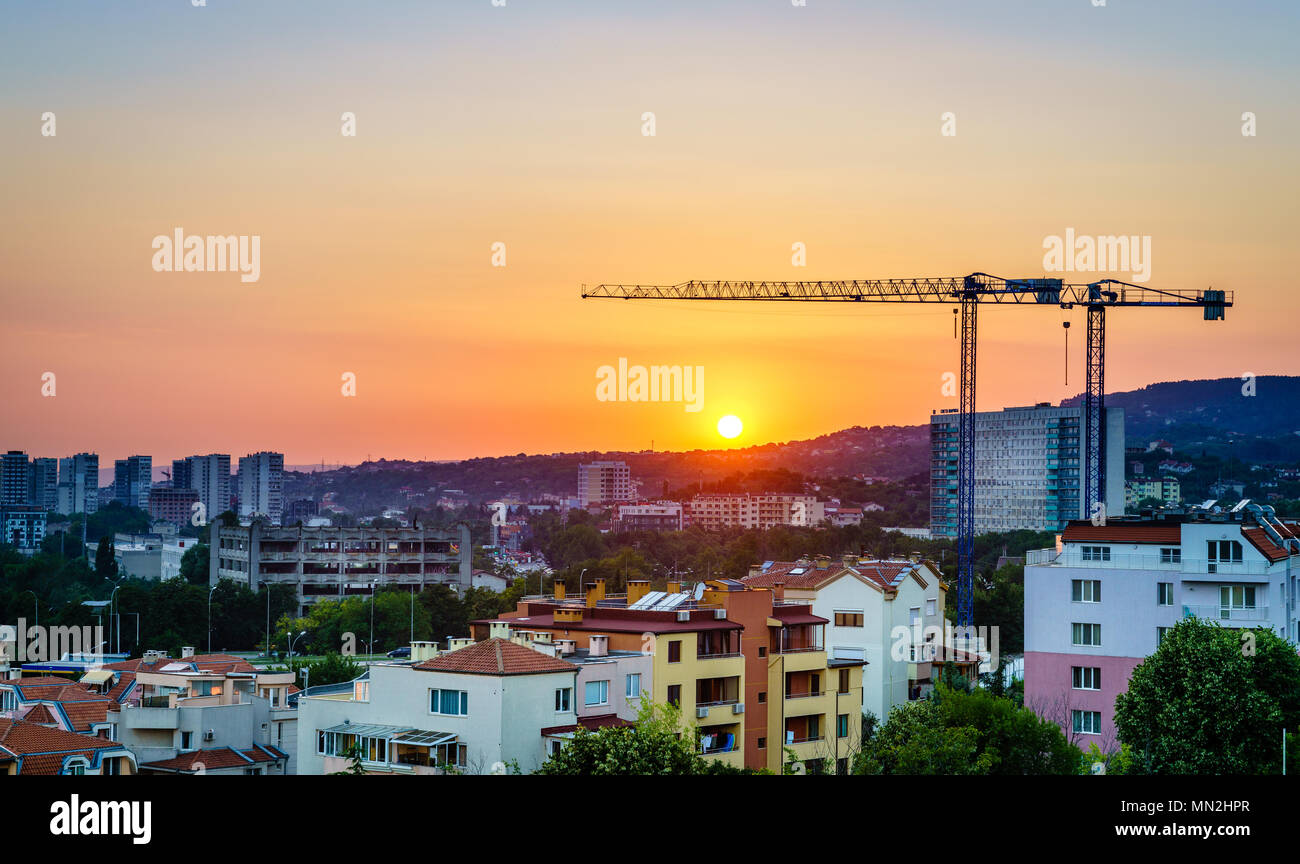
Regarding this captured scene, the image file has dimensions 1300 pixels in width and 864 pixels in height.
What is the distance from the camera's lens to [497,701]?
23125 mm

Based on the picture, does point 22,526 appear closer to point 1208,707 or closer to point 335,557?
point 335,557

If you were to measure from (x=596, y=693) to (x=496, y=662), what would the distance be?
2.56 m

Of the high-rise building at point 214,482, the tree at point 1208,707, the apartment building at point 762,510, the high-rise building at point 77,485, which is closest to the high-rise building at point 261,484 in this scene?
the high-rise building at point 214,482

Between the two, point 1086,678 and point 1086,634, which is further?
point 1086,634

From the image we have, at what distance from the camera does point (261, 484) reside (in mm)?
190625

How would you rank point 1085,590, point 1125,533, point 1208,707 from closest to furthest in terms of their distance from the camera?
point 1208,707 < point 1085,590 < point 1125,533

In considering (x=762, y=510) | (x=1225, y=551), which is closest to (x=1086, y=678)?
(x=1225, y=551)

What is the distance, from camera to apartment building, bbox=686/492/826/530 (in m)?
190

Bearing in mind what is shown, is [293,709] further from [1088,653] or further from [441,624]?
[441,624]

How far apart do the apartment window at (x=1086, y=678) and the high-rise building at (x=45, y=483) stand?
164 metres

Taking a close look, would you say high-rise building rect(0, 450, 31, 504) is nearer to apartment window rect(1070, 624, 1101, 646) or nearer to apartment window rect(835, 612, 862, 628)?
apartment window rect(835, 612, 862, 628)

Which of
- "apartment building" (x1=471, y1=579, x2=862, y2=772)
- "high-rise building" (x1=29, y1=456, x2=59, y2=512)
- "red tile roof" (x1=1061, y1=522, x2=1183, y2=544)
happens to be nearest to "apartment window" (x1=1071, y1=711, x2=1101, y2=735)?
"red tile roof" (x1=1061, y1=522, x2=1183, y2=544)
